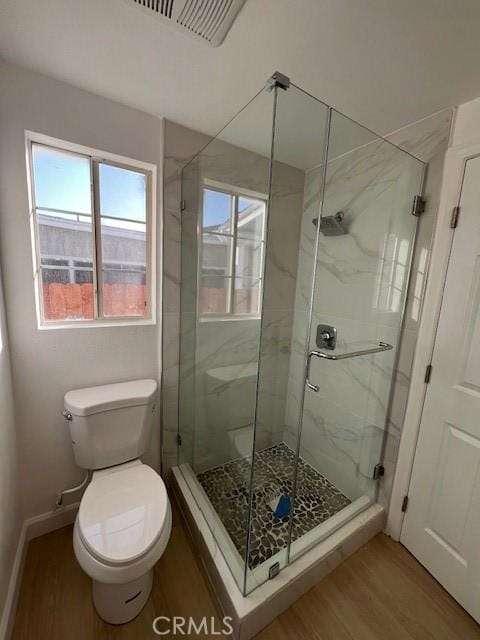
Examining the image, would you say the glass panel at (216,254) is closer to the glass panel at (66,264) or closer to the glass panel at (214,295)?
the glass panel at (214,295)

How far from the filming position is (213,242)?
1.49m

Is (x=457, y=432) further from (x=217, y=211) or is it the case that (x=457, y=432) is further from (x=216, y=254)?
(x=217, y=211)

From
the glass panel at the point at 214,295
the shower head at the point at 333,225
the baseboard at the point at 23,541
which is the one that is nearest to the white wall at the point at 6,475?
the baseboard at the point at 23,541

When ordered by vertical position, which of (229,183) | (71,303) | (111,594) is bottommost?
(111,594)

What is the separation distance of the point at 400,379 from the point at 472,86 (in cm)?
134

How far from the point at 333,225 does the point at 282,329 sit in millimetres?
702

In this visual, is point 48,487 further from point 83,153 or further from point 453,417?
point 453,417

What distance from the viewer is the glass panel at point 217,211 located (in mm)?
1430

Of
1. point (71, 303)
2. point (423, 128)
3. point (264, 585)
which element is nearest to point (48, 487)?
point (71, 303)

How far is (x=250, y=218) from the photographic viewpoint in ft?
4.66

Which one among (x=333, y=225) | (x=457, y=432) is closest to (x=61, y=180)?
(x=333, y=225)

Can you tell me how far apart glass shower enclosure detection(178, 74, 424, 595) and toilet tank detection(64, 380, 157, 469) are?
0.32m

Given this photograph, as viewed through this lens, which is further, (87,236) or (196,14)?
(87,236)

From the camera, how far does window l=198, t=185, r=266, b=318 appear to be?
1431 millimetres
